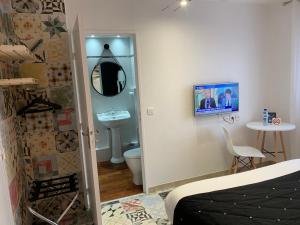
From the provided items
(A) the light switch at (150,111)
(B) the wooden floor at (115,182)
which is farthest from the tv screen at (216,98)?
(B) the wooden floor at (115,182)

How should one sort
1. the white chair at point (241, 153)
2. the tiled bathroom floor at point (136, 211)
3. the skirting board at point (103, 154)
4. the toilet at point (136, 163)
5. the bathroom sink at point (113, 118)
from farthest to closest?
the skirting board at point (103, 154)
the bathroom sink at point (113, 118)
the toilet at point (136, 163)
the white chair at point (241, 153)
the tiled bathroom floor at point (136, 211)

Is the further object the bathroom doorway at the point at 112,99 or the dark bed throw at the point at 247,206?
the bathroom doorway at the point at 112,99

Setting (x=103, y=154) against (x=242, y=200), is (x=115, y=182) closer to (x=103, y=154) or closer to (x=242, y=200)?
(x=103, y=154)

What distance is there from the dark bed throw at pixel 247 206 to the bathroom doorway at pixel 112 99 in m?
2.35

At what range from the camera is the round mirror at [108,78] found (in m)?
4.20

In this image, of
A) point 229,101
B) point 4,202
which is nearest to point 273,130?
point 229,101

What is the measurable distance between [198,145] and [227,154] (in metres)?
0.53

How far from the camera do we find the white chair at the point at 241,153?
307cm

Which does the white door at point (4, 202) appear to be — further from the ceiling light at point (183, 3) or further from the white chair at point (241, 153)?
the white chair at point (241, 153)

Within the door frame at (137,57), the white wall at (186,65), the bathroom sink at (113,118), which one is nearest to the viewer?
the door frame at (137,57)

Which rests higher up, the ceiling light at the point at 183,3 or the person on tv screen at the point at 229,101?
the ceiling light at the point at 183,3

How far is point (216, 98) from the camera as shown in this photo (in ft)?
10.6

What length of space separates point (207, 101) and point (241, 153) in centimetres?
80

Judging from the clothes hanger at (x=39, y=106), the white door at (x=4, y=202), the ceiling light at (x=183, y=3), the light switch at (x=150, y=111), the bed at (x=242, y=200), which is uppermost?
the ceiling light at (x=183, y=3)
